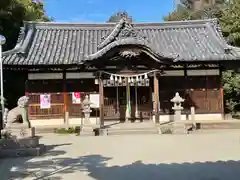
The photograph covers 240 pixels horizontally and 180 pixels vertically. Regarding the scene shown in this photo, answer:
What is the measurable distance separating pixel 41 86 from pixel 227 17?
13.8 metres

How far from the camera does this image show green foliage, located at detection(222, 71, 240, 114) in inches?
955

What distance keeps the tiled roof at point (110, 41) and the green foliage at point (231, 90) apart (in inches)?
135

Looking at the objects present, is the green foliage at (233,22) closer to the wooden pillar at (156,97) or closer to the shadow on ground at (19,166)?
the wooden pillar at (156,97)

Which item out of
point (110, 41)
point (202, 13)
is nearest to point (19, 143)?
point (110, 41)

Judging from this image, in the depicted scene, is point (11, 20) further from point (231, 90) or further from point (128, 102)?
point (231, 90)

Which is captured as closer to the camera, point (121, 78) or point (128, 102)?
point (121, 78)

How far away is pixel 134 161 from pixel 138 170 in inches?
52.3

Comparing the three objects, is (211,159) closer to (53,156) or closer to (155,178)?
(155,178)

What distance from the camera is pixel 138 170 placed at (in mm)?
8922

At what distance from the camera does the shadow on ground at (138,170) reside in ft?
26.7

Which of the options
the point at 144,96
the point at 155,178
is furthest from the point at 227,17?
the point at 155,178

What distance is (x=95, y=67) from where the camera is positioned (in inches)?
776

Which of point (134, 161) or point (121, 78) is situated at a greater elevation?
point (121, 78)

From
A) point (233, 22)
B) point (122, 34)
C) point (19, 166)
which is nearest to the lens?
point (19, 166)
